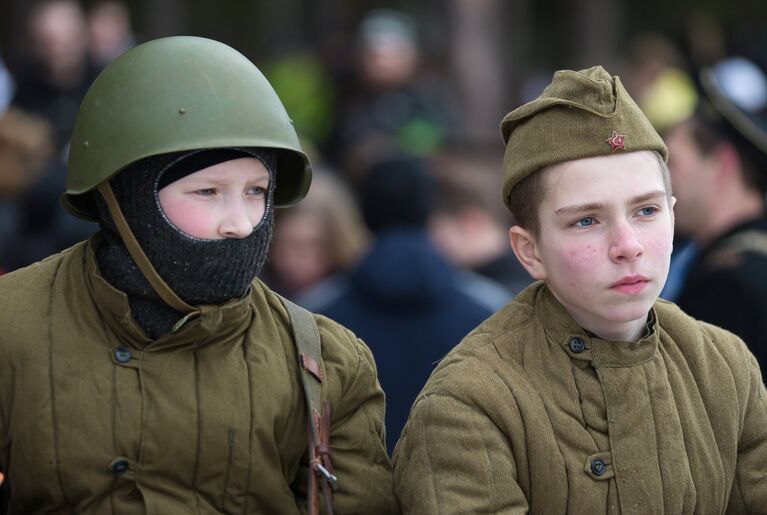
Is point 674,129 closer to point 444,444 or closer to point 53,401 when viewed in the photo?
point 444,444

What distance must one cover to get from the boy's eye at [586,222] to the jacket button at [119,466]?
4.20 ft

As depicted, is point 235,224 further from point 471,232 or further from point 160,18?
point 160,18

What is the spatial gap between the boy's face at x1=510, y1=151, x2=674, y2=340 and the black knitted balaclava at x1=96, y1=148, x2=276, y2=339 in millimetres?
781

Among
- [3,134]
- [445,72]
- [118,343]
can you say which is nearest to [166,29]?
[445,72]

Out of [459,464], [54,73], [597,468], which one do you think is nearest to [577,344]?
[597,468]

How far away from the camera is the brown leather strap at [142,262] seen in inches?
136

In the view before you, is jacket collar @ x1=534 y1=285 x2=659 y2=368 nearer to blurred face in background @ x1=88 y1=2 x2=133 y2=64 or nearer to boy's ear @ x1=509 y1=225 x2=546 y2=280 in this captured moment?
boy's ear @ x1=509 y1=225 x2=546 y2=280

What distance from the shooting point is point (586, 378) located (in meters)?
3.54

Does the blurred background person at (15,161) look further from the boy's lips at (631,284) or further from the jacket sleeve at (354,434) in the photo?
the boy's lips at (631,284)

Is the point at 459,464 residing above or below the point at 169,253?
below

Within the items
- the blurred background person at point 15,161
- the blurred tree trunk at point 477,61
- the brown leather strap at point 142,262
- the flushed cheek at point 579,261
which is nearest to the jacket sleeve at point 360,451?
the brown leather strap at point 142,262

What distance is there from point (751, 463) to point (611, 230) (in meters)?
0.76

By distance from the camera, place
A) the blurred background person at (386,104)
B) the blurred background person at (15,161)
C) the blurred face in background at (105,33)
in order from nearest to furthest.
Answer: the blurred background person at (15,161), the blurred background person at (386,104), the blurred face in background at (105,33)

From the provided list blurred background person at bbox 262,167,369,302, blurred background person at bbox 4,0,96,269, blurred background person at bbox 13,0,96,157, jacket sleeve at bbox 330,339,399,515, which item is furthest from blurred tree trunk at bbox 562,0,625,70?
jacket sleeve at bbox 330,339,399,515
